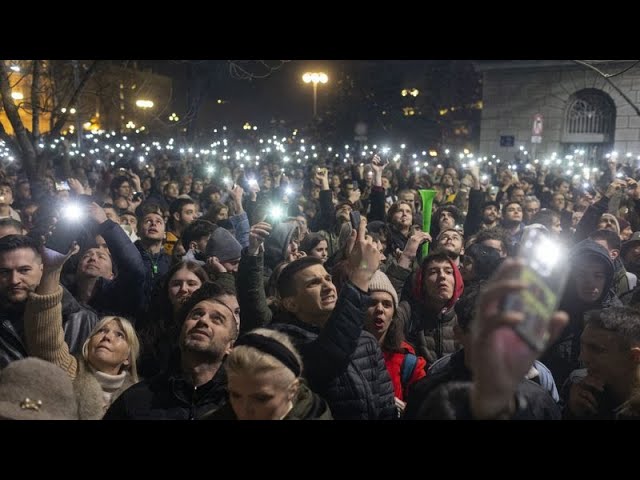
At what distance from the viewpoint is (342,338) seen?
2.94 meters

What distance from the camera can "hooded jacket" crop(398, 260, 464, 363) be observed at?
4195 mm

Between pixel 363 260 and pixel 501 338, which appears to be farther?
pixel 363 260

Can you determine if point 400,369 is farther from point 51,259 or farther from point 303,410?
point 51,259

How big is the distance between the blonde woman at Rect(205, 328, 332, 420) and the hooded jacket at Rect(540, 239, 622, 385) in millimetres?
2003

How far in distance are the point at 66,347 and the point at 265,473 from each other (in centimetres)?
163

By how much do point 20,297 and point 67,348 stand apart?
0.46m

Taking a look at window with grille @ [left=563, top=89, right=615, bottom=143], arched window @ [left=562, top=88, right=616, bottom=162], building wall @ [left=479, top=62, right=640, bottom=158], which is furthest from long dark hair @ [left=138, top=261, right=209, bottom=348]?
window with grille @ [left=563, top=89, right=615, bottom=143]

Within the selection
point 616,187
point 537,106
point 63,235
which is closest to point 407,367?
point 63,235

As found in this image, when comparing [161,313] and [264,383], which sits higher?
[264,383]

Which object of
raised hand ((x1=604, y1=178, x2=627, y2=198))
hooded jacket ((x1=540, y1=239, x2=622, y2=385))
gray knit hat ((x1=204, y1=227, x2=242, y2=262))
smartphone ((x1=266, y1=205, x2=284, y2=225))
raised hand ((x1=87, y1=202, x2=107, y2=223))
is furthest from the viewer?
raised hand ((x1=604, y1=178, x2=627, y2=198))

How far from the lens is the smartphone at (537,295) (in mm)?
1505

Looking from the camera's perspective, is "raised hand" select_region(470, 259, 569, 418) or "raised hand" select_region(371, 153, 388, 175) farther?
"raised hand" select_region(371, 153, 388, 175)

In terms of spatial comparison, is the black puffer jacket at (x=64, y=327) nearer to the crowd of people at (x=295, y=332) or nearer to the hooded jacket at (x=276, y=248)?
the crowd of people at (x=295, y=332)

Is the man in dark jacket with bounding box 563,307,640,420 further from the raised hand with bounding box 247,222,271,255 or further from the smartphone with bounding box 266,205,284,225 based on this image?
the smartphone with bounding box 266,205,284,225
